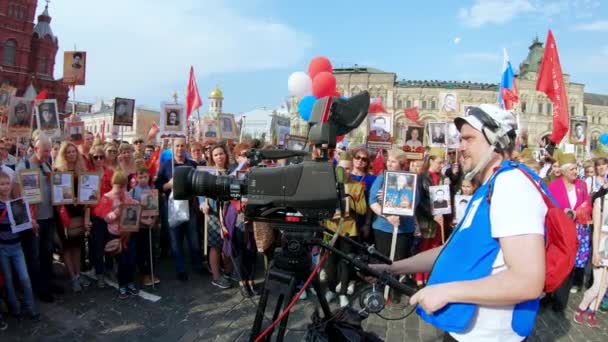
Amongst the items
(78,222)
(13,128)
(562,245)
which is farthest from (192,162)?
(562,245)

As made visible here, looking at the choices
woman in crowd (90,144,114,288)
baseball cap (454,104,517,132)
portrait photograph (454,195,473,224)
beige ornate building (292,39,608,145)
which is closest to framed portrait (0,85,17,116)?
woman in crowd (90,144,114,288)

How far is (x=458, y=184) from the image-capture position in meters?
6.30

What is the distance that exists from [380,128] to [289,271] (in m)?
6.66

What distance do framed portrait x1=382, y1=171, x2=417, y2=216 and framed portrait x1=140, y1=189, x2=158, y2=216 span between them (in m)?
2.95

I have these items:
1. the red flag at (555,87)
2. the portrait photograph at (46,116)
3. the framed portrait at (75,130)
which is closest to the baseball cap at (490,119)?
the red flag at (555,87)

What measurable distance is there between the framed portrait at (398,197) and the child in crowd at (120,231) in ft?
10.4

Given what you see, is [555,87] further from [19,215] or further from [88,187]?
[19,215]

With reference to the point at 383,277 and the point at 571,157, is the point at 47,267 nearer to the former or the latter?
the point at 383,277

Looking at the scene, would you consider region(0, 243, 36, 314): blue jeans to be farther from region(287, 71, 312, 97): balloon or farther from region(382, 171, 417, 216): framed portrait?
region(287, 71, 312, 97): balloon

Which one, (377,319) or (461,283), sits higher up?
(461,283)

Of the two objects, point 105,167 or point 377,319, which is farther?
point 105,167

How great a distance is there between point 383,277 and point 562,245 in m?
0.69

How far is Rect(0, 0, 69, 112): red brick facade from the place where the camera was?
123ft

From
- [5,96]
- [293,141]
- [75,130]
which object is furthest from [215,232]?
[5,96]
